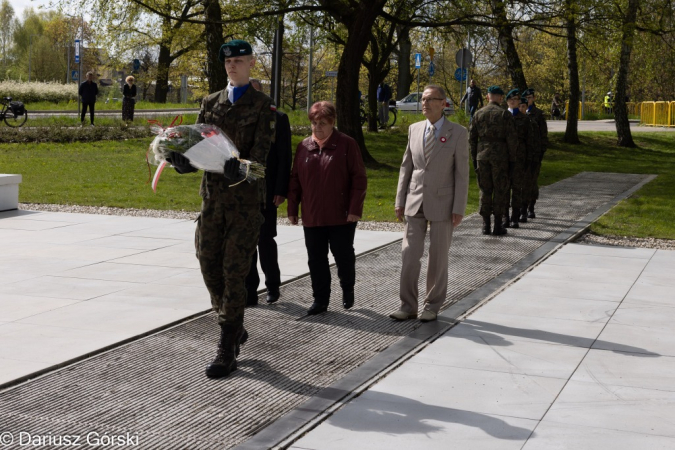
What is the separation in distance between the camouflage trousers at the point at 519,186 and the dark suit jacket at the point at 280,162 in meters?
5.54

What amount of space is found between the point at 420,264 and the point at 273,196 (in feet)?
4.26

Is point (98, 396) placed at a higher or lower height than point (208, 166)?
lower

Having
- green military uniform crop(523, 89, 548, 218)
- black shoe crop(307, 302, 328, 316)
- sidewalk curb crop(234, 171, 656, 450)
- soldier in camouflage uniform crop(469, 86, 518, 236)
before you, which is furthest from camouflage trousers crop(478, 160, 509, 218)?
black shoe crop(307, 302, 328, 316)

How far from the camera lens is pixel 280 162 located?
24.3 feet

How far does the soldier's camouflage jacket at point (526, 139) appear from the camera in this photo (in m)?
13.0

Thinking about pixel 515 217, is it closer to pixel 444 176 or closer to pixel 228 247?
pixel 444 176

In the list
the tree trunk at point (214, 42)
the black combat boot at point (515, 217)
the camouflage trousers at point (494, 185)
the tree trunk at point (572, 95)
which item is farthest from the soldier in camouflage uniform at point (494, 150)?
the tree trunk at point (572, 95)

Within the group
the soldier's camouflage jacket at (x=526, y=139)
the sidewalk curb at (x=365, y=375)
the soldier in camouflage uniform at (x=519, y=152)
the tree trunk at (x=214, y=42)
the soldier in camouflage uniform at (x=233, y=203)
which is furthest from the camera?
the tree trunk at (x=214, y=42)

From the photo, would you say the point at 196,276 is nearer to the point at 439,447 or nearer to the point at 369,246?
the point at 369,246

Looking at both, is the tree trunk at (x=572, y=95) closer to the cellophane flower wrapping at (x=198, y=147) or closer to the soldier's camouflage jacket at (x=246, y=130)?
the soldier's camouflage jacket at (x=246, y=130)

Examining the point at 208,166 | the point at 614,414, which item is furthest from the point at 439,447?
the point at 208,166

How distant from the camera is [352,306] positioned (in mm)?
7930

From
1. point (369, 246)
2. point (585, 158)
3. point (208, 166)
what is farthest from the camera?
point (585, 158)

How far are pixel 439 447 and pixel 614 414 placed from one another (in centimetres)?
114
